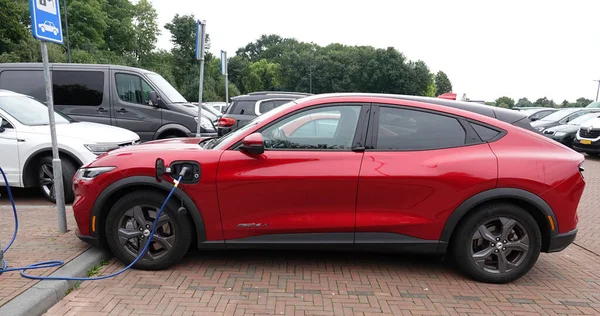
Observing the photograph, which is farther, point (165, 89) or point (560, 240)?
point (165, 89)

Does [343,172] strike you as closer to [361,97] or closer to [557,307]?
[361,97]

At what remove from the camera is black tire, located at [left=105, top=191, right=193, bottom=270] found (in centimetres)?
366

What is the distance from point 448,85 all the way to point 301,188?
105m

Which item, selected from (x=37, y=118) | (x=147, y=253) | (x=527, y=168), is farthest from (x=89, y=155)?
(x=527, y=168)

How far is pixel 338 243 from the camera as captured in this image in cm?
364

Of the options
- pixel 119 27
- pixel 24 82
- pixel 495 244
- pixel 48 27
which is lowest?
pixel 495 244

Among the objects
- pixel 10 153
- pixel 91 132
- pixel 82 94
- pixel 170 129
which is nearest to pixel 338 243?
pixel 91 132

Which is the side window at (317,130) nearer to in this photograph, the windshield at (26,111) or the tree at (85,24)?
the windshield at (26,111)

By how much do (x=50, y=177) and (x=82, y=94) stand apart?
286 centimetres

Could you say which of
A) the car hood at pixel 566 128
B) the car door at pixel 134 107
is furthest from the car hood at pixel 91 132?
the car hood at pixel 566 128

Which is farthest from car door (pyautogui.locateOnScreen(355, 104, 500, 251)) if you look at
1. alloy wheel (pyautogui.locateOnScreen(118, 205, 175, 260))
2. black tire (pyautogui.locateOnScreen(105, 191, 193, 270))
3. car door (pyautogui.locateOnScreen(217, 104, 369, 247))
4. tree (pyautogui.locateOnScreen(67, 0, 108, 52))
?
tree (pyautogui.locateOnScreen(67, 0, 108, 52))

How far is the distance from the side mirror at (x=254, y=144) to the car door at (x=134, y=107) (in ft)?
18.3

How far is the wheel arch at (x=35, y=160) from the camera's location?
5750 millimetres

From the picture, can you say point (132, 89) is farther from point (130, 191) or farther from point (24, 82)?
point (130, 191)
